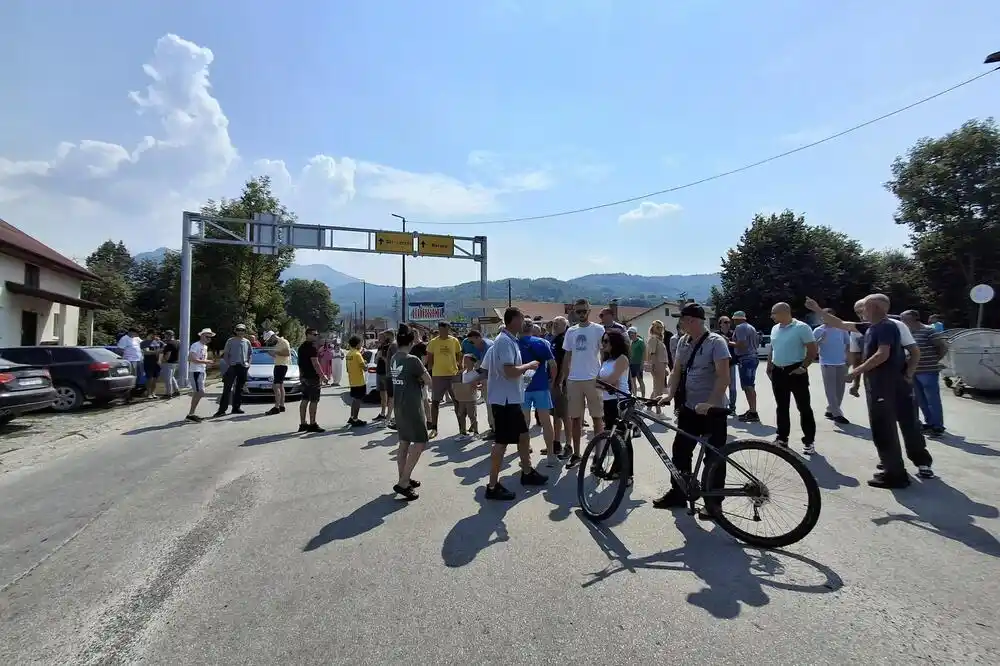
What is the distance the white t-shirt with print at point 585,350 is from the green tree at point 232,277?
35392mm

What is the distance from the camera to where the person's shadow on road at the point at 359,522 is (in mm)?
4602

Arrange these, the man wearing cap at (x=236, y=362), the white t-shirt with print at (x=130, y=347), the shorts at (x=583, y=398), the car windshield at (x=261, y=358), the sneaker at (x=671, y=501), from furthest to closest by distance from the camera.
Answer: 1. the car windshield at (x=261, y=358)
2. the white t-shirt with print at (x=130, y=347)
3. the man wearing cap at (x=236, y=362)
4. the shorts at (x=583, y=398)
5. the sneaker at (x=671, y=501)

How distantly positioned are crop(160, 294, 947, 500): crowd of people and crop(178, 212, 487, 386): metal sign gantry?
13.0 meters

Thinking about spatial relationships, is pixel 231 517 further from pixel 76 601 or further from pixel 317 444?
pixel 317 444

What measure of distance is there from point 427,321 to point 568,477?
120 feet

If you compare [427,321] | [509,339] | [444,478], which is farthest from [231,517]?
[427,321]

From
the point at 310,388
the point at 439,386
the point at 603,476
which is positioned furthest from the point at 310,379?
the point at 603,476

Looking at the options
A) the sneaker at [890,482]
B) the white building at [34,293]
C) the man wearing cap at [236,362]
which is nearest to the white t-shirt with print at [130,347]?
the man wearing cap at [236,362]

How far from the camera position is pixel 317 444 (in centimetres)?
896

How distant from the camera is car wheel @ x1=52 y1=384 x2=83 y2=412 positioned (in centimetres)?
1295

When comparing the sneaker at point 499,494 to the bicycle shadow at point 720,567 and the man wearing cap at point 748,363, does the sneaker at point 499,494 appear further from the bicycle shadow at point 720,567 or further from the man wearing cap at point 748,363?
the man wearing cap at point 748,363

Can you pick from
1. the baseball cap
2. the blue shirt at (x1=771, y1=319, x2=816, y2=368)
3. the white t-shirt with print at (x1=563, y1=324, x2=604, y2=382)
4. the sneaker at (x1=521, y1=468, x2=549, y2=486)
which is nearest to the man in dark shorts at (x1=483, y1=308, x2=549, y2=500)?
the sneaker at (x1=521, y1=468, x2=549, y2=486)

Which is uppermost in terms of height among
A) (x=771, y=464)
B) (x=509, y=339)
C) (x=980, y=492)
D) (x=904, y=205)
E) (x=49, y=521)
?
(x=904, y=205)

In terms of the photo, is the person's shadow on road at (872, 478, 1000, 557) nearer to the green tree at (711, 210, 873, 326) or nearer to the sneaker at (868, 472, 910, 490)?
the sneaker at (868, 472, 910, 490)
